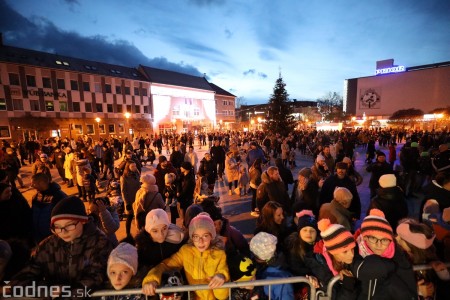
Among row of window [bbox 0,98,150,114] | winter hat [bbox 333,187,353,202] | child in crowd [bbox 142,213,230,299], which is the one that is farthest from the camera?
row of window [bbox 0,98,150,114]

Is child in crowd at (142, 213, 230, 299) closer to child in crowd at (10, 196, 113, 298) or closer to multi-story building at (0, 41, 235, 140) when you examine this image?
child in crowd at (10, 196, 113, 298)

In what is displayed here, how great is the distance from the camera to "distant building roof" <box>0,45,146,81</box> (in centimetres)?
2721

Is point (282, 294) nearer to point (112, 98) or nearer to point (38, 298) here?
point (38, 298)

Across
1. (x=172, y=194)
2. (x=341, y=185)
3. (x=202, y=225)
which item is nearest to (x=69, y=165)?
(x=172, y=194)

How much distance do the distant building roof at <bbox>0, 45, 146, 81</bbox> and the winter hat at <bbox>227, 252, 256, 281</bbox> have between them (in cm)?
3661

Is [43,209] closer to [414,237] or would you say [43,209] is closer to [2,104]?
[414,237]

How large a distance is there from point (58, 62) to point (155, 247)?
3920cm

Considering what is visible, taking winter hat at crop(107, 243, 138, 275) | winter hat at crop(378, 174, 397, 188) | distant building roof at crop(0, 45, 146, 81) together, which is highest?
distant building roof at crop(0, 45, 146, 81)

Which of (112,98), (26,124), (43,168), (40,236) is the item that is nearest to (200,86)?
(112,98)

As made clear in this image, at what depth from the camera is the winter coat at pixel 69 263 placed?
6.28 feet

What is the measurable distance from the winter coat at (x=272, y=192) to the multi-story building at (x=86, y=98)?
80.0ft

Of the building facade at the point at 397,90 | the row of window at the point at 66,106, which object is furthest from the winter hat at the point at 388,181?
the building facade at the point at 397,90

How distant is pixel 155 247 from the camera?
237 centimetres

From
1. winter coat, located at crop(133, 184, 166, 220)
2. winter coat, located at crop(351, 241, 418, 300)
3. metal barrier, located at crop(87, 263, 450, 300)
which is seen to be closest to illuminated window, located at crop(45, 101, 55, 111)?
winter coat, located at crop(133, 184, 166, 220)
